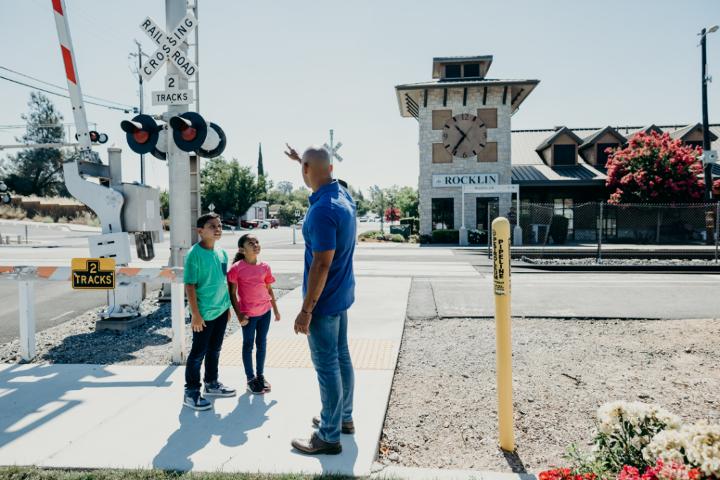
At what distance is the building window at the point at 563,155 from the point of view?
30656mm

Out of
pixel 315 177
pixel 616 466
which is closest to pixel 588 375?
pixel 616 466

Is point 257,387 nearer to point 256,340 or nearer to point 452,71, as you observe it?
point 256,340

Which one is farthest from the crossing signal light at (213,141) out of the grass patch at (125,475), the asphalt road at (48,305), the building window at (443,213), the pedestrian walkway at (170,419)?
the building window at (443,213)

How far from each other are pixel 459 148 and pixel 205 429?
26722 mm

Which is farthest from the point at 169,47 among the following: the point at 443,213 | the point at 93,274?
the point at 443,213

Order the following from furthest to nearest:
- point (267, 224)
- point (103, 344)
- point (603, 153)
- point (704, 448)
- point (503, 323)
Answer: point (267, 224), point (603, 153), point (103, 344), point (503, 323), point (704, 448)

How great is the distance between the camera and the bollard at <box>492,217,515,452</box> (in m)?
3.09

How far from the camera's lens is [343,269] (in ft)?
10.5

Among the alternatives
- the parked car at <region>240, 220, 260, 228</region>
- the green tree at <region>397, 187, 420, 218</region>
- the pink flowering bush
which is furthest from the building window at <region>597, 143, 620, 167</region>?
the parked car at <region>240, 220, 260, 228</region>

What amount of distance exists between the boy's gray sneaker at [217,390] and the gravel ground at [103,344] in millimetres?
1312

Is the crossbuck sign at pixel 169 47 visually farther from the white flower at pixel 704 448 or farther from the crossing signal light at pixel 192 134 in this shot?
the white flower at pixel 704 448

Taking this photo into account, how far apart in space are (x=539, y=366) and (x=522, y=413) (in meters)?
1.37

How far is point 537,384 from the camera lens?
4633mm

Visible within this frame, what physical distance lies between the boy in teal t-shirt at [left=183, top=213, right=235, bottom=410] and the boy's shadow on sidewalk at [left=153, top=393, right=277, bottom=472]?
197mm
